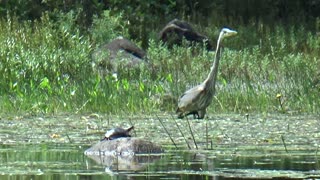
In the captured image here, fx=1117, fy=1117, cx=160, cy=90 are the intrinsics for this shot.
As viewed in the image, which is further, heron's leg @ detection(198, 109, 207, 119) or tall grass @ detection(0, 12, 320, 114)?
tall grass @ detection(0, 12, 320, 114)

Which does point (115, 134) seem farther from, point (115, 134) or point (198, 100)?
point (198, 100)

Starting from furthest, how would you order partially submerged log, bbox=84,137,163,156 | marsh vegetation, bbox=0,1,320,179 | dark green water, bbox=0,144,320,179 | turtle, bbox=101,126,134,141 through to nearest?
1. turtle, bbox=101,126,134,141
2. partially submerged log, bbox=84,137,163,156
3. marsh vegetation, bbox=0,1,320,179
4. dark green water, bbox=0,144,320,179

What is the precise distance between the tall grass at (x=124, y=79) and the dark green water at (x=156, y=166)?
324cm

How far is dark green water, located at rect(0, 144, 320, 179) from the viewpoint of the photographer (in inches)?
282

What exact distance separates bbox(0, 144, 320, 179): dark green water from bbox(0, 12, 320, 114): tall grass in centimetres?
324

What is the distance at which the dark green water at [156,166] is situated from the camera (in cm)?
717

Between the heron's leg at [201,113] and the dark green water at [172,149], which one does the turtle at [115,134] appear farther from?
the heron's leg at [201,113]

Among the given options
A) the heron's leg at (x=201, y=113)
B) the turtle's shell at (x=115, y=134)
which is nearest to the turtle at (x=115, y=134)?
the turtle's shell at (x=115, y=134)

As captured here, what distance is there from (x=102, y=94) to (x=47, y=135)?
245 centimetres

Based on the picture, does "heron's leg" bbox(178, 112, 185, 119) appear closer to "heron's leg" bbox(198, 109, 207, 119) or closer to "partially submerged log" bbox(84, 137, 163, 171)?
"heron's leg" bbox(198, 109, 207, 119)

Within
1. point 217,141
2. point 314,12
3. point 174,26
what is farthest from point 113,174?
point 314,12

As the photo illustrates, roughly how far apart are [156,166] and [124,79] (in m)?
5.66

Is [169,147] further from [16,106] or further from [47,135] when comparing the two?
[16,106]

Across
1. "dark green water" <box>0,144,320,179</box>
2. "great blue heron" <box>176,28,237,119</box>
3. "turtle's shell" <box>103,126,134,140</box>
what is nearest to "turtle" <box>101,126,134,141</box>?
"turtle's shell" <box>103,126,134,140</box>
